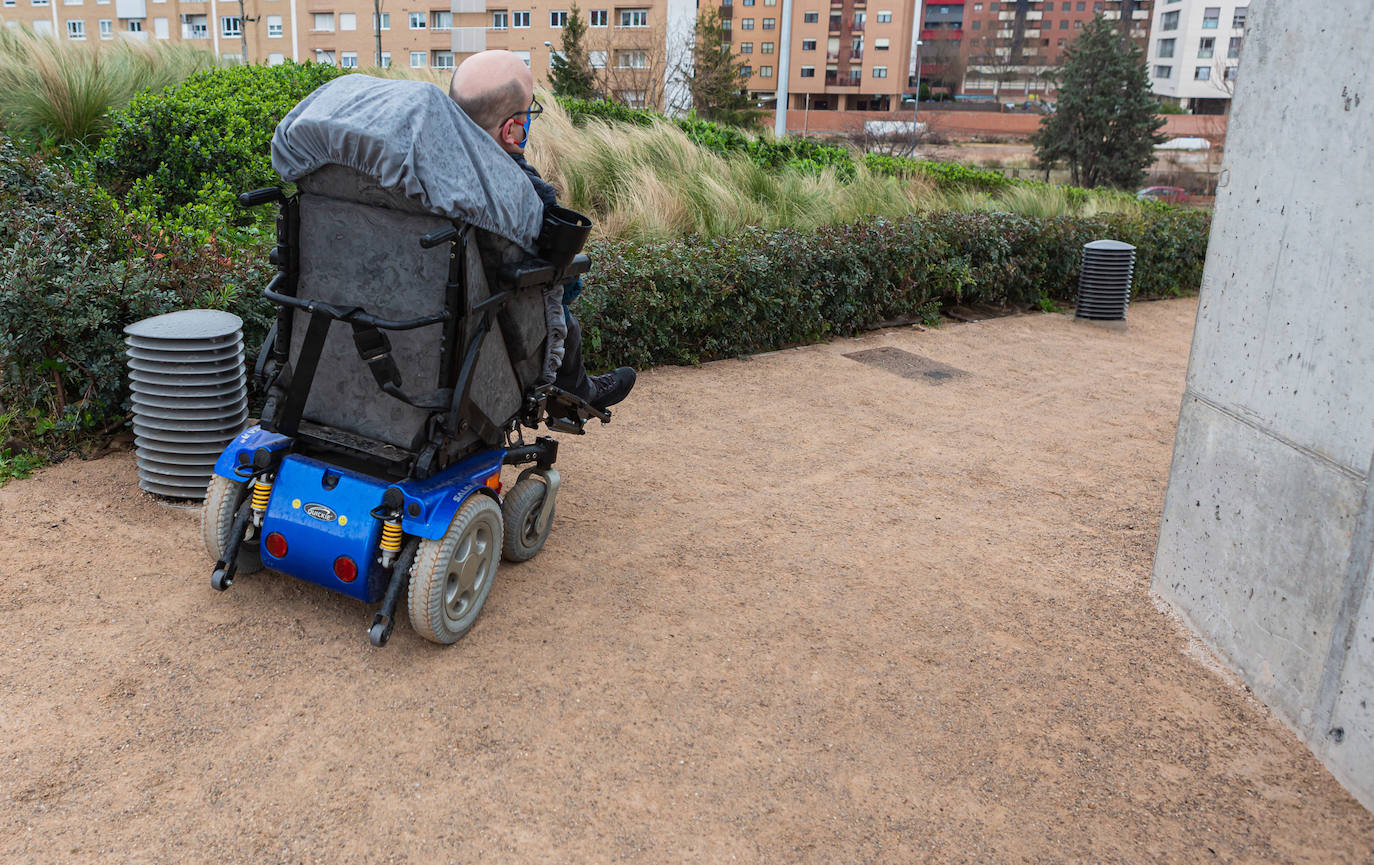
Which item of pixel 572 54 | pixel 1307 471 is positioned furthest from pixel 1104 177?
pixel 1307 471

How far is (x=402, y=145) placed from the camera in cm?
288

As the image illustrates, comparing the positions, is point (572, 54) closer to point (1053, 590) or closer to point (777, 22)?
point (777, 22)

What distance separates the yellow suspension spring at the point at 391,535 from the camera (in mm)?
3166

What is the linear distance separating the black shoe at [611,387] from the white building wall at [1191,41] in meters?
76.5

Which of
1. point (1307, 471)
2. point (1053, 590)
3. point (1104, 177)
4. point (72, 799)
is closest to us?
point (72, 799)

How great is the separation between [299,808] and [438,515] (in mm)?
950

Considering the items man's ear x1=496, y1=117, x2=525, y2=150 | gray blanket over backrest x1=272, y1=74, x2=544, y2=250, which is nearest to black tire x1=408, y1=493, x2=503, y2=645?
gray blanket over backrest x1=272, y1=74, x2=544, y2=250

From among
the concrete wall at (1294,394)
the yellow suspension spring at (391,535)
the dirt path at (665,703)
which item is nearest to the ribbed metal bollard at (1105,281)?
the dirt path at (665,703)

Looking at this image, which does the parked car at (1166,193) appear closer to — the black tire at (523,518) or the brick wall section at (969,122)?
the brick wall section at (969,122)

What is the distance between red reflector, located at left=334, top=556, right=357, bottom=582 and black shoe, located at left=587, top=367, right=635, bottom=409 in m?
1.45

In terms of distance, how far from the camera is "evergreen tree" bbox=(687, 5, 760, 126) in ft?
110

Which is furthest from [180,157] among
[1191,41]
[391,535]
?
[1191,41]

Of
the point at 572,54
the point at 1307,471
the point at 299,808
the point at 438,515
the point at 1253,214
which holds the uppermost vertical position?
the point at 572,54

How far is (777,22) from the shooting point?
70.7m
